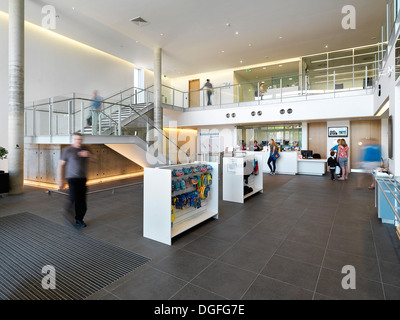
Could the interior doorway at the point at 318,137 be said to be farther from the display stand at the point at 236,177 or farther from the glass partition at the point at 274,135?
the display stand at the point at 236,177

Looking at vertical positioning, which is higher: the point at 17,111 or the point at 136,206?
the point at 17,111

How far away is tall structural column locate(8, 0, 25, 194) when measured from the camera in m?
6.60

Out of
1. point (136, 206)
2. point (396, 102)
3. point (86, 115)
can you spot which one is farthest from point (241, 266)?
point (86, 115)

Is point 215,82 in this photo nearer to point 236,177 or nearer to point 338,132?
point 338,132

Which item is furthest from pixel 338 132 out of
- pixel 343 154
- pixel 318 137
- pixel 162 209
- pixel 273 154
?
pixel 162 209

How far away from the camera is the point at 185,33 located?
9.84 metres

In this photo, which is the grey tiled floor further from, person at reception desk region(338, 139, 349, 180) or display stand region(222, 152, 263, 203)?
person at reception desk region(338, 139, 349, 180)

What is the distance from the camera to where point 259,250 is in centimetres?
328

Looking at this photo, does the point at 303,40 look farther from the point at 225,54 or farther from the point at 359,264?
the point at 359,264

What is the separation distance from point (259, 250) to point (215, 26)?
29.6 ft

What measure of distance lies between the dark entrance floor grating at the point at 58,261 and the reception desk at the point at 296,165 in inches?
379

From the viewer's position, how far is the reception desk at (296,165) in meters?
10.7

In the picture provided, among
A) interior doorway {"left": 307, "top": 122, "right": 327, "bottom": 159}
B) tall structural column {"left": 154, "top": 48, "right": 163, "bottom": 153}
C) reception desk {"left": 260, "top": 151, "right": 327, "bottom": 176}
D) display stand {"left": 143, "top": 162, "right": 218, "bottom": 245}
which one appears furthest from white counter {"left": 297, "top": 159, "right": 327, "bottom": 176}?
display stand {"left": 143, "top": 162, "right": 218, "bottom": 245}

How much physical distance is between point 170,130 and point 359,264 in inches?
546
